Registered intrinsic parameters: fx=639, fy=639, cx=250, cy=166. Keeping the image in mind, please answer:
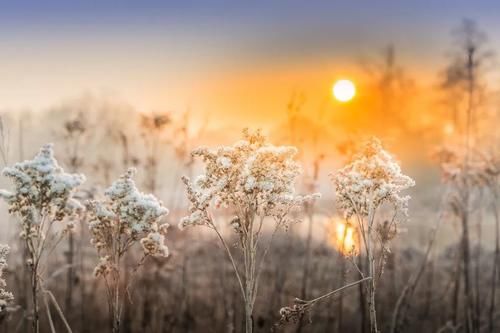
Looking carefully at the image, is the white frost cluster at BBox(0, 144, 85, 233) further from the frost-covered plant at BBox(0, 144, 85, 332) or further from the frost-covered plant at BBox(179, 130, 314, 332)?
the frost-covered plant at BBox(179, 130, 314, 332)

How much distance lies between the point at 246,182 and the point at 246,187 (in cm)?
8

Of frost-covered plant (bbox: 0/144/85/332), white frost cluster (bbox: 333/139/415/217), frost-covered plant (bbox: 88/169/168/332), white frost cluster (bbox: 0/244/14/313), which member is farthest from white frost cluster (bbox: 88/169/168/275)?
white frost cluster (bbox: 333/139/415/217)

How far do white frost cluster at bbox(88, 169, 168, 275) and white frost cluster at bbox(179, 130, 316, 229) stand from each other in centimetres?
35

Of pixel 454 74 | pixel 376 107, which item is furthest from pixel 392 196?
pixel 376 107

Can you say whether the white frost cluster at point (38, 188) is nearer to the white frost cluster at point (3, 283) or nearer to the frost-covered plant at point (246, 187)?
the white frost cluster at point (3, 283)

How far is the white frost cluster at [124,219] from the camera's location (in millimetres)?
5477

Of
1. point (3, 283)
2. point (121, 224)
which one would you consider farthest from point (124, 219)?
point (3, 283)

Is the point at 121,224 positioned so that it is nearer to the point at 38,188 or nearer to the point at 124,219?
the point at 124,219

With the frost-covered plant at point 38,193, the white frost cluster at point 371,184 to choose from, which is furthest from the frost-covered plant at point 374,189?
the frost-covered plant at point 38,193

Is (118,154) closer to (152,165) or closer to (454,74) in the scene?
(152,165)

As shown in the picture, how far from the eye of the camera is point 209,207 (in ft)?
19.5

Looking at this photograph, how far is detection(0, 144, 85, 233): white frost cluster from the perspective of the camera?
17.1 ft

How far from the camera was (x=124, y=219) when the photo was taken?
5461mm

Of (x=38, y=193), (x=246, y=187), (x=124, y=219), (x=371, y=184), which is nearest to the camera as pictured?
(x=38, y=193)
